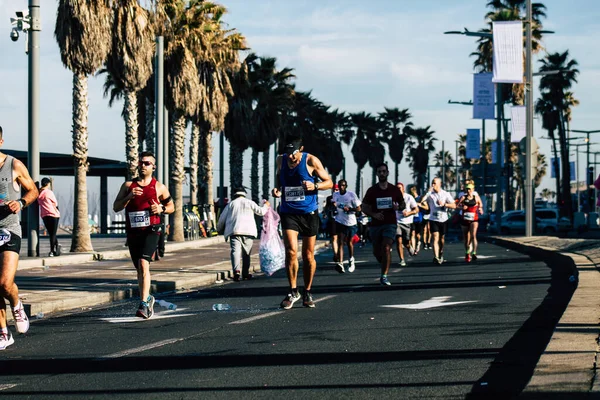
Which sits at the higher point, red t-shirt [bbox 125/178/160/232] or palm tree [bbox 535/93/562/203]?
palm tree [bbox 535/93/562/203]

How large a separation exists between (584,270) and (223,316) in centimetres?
729

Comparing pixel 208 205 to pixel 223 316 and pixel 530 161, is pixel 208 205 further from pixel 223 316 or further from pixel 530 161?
pixel 223 316

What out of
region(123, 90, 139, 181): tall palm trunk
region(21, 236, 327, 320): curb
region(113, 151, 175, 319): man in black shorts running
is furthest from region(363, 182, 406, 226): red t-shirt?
region(123, 90, 139, 181): tall palm trunk

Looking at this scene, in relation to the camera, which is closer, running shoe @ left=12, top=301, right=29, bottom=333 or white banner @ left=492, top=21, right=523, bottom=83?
running shoe @ left=12, top=301, right=29, bottom=333

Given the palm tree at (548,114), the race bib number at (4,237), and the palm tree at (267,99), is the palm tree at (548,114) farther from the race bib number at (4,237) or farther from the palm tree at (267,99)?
the race bib number at (4,237)

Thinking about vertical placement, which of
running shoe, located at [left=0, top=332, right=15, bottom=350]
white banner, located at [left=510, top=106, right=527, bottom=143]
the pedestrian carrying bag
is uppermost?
white banner, located at [left=510, top=106, right=527, bottom=143]

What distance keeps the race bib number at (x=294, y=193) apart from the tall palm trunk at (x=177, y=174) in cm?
2334

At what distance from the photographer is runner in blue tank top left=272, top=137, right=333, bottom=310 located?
1210 cm

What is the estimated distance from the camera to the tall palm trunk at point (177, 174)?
35.5m

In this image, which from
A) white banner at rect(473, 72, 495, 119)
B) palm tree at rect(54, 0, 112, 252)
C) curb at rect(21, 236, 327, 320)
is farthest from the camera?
white banner at rect(473, 72, 495, 119)

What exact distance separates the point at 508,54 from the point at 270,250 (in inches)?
582

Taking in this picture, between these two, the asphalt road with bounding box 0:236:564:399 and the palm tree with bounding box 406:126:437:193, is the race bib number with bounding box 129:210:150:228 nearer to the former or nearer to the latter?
the asphalt road with bounding box 0:236:564:399

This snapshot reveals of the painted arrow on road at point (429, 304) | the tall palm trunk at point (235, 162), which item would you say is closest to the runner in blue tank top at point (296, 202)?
the painted arrow on road at point (429, 304)

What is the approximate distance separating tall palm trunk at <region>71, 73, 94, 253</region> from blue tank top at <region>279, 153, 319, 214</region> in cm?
1509
